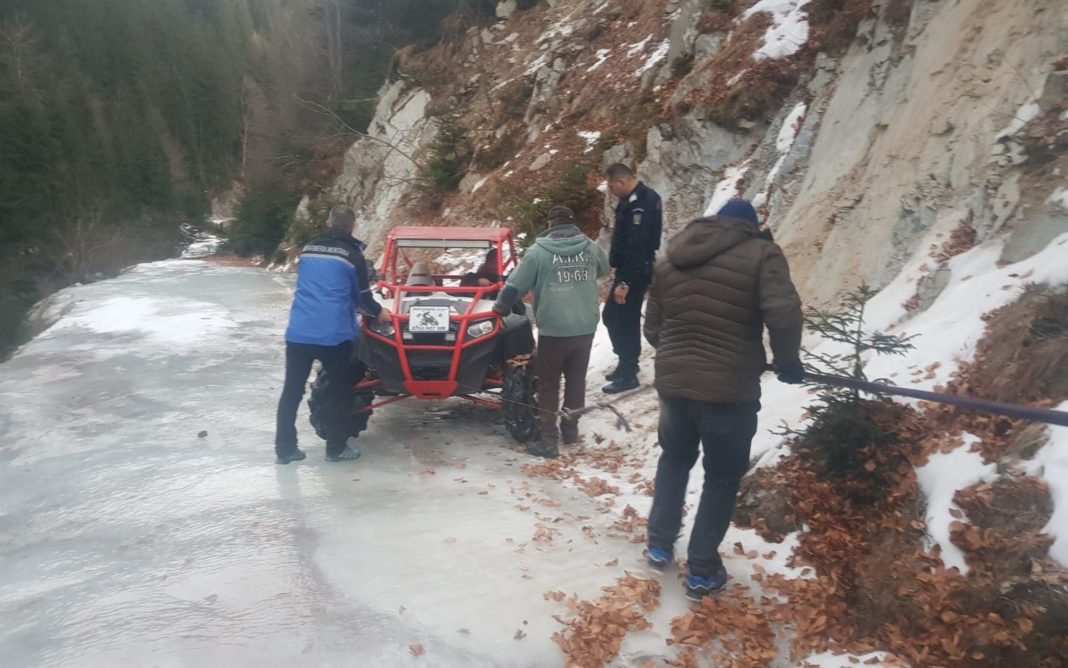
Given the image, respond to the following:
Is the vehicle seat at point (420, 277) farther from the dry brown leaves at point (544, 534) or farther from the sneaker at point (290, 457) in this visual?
the dry brown leaves at point (544, 534)

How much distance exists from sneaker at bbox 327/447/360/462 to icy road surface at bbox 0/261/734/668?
11cm

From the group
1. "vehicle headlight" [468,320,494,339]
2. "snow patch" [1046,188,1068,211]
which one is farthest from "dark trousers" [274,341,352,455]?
"snow patch" [1046,188,1068,211]

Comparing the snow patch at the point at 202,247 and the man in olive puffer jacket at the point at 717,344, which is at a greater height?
the man in olive puffer jacket at the point at 717,344

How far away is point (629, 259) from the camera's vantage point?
23.3 feet

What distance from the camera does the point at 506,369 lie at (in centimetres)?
676

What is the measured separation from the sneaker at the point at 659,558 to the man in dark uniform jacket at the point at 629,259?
10.4 feet

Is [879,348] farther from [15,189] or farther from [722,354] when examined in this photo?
[15,189]

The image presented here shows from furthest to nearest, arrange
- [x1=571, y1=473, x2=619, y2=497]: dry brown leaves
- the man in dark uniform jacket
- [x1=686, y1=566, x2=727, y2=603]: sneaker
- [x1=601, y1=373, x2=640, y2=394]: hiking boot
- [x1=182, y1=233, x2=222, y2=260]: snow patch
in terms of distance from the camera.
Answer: [x1=182, y1=233, x2=222, y2=260]: snow patch, [x1=601, y1=373, x2=640, y2=394]: hiking boot, the man in dark uniform jacket, [x1=571, y1=473, x2=619, y2=497]: dry brown leaves, [x1=686, y1=566, x2=727, y2=603]: sneaker

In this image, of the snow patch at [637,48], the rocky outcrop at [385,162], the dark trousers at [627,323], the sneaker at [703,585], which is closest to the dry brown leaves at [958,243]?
the dark trousers at [627,323]

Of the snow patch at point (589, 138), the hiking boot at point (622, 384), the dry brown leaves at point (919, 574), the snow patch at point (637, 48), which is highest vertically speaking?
the snow patch at point (637, 48)

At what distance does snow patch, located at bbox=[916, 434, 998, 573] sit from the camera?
11.6 feet

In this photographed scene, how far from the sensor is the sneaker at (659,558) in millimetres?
4281

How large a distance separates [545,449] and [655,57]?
13.3 meters

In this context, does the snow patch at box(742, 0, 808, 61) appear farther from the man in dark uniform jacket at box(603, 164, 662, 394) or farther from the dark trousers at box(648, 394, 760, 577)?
the dark trousers at box(648, 394, 760, 577)
